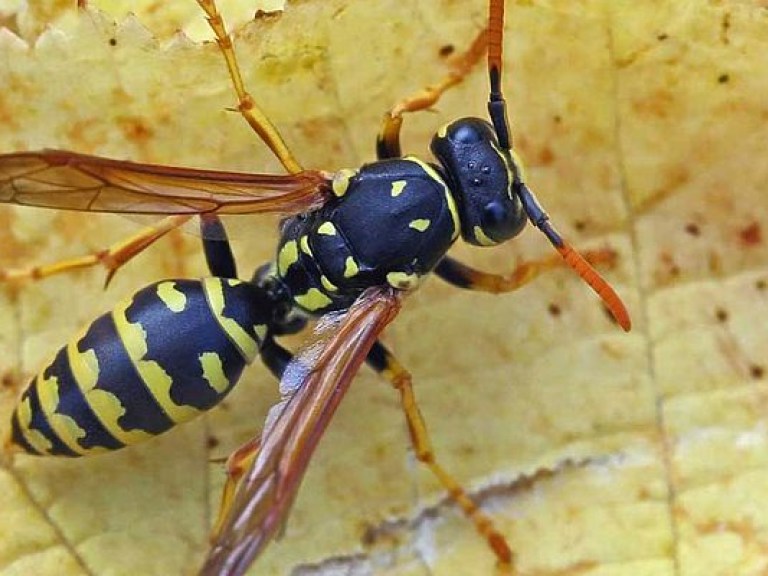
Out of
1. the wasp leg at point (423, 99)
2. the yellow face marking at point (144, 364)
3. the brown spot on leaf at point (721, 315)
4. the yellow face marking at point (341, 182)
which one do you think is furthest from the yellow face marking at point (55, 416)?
the brown spot on leaf at point (721, 315)

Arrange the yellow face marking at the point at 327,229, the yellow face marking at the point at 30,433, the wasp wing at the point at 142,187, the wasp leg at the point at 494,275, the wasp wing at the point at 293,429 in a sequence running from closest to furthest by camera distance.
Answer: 1. the wasp wing at the point at 293,429
2. the wasp wing at the point at 142,187
3. the yellow face marking at the point at 30,433
4. the yellow face marking at the point at 327,229
5. the wasp leg at the point at 494,275

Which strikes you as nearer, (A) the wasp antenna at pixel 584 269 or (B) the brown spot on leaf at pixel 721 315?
(A) the wasp antenna at pixel 584 269

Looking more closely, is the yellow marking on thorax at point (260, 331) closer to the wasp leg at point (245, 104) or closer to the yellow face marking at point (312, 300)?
the yellow face marking at point (312, 300)

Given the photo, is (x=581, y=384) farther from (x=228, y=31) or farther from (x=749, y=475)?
(x=228, y=31)

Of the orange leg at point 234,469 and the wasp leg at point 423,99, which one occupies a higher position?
the wasp leg at point 423,99

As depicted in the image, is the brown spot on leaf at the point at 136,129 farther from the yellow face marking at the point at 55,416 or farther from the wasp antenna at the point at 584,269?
the wasp antenna at the point at 584,269

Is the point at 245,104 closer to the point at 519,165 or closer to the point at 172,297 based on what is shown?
the point at 172,297

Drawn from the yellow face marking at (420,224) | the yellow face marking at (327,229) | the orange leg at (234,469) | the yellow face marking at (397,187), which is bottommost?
the orange leg at (234,469)

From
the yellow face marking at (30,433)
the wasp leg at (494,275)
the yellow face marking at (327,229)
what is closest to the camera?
the yellow face marking at (30,433)

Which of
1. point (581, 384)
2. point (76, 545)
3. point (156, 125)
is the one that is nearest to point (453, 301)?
point (581, 384)
